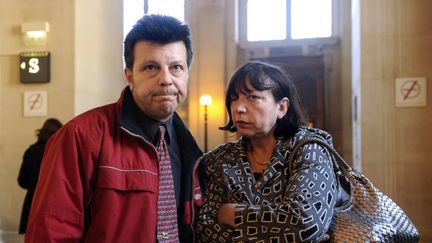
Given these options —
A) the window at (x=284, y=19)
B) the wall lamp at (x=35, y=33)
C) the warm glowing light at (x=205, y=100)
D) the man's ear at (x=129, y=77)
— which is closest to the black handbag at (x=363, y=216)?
the man's ear at (x=129, y=77)

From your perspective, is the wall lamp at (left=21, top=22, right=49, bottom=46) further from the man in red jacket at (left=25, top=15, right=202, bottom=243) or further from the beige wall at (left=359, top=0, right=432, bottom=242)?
the man in red jacket at (left=25, top=15, right=202, bottom=243)

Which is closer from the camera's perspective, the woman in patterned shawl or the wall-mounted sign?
the woman in patterned shawl

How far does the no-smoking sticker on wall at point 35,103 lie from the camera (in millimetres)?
6297

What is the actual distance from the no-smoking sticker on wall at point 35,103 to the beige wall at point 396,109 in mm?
4403

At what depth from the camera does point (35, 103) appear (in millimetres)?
6297

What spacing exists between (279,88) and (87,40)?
5.40m

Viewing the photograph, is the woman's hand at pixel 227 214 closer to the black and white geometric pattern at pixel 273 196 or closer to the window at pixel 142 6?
the black and white geometric pattern at pixel 273 196

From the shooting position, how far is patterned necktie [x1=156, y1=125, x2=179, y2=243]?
1.54 meters

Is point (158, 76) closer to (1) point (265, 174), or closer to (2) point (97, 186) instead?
(2) point (97, 186)

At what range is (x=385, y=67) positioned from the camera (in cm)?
631

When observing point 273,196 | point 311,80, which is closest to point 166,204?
point 273,196

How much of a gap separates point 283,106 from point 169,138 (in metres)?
0.50

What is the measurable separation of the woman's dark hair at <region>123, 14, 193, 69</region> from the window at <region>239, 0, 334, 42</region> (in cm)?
1058

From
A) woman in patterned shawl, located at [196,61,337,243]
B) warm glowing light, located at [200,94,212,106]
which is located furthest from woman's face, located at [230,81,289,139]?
warm glowing light, located at [200,94,212,106]
